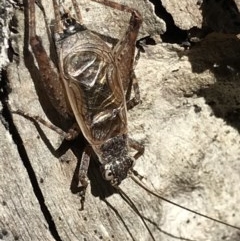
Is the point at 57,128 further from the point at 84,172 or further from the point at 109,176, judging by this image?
the point at 109,176

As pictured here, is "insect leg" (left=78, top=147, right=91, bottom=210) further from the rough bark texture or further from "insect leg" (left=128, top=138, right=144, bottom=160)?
"insect leg" (left=128, top=138, right=144, bottom=160)

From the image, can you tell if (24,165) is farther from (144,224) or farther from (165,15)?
(165,15)

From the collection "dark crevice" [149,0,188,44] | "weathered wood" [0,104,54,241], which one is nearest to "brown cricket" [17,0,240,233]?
"dark crevice" [149,0,188,44]

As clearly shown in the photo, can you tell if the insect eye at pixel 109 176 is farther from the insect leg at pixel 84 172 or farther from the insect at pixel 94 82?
the insect leg at pixel 84 172

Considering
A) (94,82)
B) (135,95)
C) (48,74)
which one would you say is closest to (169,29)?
(135,95)

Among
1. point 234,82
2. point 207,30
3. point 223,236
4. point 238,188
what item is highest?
point 207,30

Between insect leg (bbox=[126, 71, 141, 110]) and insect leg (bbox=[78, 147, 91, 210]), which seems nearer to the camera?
insect leg (bbox=[78, 147, 91, 210])

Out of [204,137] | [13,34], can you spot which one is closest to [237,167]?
[204,137]
